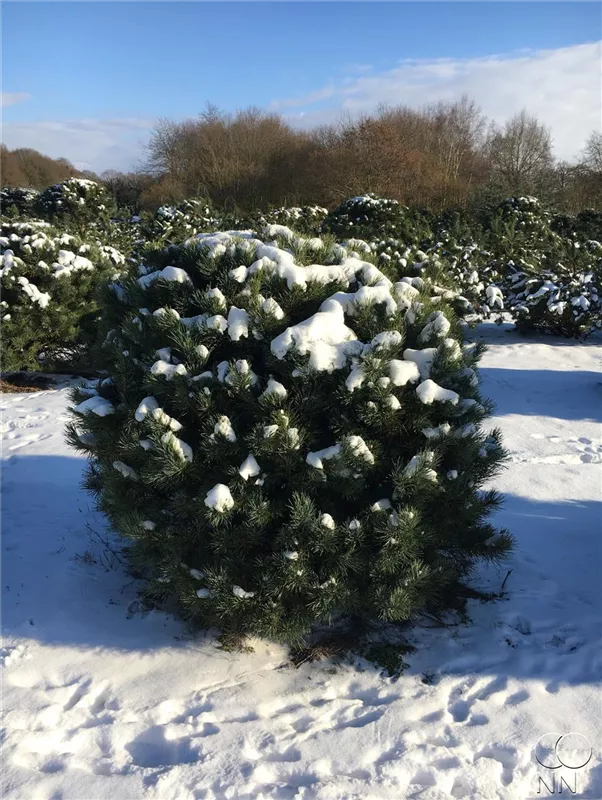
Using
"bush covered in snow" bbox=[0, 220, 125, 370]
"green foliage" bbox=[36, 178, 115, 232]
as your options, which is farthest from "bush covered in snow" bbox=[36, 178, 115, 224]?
"bush covered in snow" bbox=[0, 220, 125, 370]

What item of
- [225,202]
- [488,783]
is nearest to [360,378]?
[488,783]

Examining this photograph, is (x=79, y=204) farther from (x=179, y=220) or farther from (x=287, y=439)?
(x=287, y=439)

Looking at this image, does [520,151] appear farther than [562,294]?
Yes

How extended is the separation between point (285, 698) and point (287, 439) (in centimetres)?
118

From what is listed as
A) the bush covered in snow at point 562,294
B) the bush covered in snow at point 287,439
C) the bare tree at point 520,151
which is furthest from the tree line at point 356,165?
the bush covered in snow at point 287,439

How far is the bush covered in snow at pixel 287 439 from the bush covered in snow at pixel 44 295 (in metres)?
5.12

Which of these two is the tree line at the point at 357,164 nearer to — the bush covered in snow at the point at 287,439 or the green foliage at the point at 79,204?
the green foliage at the point at 79,204

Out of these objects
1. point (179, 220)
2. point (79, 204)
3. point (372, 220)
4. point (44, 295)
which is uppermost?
point (79, 204)

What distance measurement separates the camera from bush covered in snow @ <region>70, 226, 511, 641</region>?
8.24 feet

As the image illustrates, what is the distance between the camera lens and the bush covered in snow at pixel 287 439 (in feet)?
8.24

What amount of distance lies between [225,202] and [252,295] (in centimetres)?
2873

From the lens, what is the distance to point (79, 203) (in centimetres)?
1633

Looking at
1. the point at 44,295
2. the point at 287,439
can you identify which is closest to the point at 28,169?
the point at 44,295

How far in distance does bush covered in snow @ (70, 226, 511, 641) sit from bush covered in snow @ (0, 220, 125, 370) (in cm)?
512
